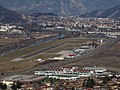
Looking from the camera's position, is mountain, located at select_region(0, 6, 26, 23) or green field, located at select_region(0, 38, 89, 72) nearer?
green field, located at select_region(0, 38, 89, 72)

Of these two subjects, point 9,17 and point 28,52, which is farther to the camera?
point 9,17

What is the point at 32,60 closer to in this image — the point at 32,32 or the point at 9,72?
the point at 9,72

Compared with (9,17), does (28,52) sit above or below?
above

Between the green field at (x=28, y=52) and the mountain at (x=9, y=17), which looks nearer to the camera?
the green field at (x=28, y=52)

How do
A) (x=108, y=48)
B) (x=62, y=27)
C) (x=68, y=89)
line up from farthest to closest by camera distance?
1. (x=62, y=27)
2. (x=108, y=48)
3. (x=68, y=89)

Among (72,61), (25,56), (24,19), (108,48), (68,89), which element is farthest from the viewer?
(24,19)

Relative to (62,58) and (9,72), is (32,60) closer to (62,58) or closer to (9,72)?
(62,58)

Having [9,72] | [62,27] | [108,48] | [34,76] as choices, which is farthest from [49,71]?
[62,27]


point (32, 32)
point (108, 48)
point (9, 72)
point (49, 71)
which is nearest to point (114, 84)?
point (49, 71)

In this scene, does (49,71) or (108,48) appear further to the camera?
(108,48)
